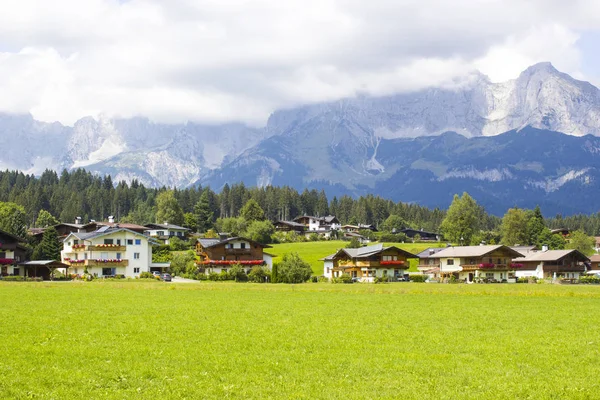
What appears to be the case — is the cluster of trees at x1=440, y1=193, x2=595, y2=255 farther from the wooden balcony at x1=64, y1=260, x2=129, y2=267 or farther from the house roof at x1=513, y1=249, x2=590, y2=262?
the wooden balcony at x1=64, y1=260, x2=129, y2=267

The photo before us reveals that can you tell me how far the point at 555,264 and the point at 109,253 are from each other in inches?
3286

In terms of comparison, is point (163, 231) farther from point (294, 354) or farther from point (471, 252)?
point (294, 354)

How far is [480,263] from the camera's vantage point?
392 ft

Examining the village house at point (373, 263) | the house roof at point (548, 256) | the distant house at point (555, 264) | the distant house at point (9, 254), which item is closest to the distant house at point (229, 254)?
the village house at point (373, 263)

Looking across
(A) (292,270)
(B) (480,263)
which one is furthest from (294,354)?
(B) (480,263)

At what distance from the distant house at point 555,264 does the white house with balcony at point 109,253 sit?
72.1 metres

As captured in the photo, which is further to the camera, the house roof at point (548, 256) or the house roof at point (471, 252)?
the house roof at point (548, 256)

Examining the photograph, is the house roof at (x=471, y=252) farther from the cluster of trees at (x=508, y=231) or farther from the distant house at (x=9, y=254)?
the distant house at (x=9, y=254)

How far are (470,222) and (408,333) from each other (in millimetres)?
137806

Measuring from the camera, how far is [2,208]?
150500mm

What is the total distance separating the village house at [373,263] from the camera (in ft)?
380

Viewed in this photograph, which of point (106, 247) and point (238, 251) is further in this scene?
point (238, 251)

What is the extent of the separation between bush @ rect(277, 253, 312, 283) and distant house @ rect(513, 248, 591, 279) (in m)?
54.3

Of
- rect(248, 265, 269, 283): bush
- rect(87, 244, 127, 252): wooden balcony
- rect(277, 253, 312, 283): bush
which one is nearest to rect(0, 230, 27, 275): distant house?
rect(87, 244, 127, 252): wooden balcony
